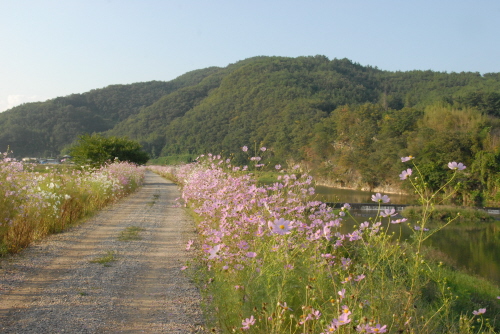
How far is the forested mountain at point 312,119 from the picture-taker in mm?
32906

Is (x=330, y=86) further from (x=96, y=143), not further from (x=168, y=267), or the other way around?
(x=168, y=267)

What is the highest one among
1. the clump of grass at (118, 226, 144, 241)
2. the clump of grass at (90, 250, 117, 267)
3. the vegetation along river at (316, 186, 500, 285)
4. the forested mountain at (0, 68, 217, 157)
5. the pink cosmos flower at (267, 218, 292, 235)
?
the forested mountain at (0, 68, 217, 157)

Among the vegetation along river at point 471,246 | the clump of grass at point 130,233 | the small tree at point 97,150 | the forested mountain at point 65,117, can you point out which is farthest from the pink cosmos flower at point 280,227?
the forested mountain at point 65,117

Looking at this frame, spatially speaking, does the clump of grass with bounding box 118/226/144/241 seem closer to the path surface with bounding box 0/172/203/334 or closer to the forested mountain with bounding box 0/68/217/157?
the path surface with bounding box 0/172/203/334

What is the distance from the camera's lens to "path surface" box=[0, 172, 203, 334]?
3.67 metres

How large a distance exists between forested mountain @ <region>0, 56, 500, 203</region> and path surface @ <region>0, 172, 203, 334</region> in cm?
463

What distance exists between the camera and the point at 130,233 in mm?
8273

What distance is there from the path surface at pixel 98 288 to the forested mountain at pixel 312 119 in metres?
Answer: 4.63

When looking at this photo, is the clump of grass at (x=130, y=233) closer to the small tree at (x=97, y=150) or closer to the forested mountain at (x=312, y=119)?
the forested mountain at (x=312, y=119)

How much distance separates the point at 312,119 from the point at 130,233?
5098 centimetres

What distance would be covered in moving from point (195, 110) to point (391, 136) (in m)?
49.4

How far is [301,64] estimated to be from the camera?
101m

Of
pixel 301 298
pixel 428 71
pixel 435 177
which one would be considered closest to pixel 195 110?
pixel 428 71

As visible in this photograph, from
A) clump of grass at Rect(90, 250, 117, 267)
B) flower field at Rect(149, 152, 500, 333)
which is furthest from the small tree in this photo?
flower field at Rect(149, 152, 500, 333)
